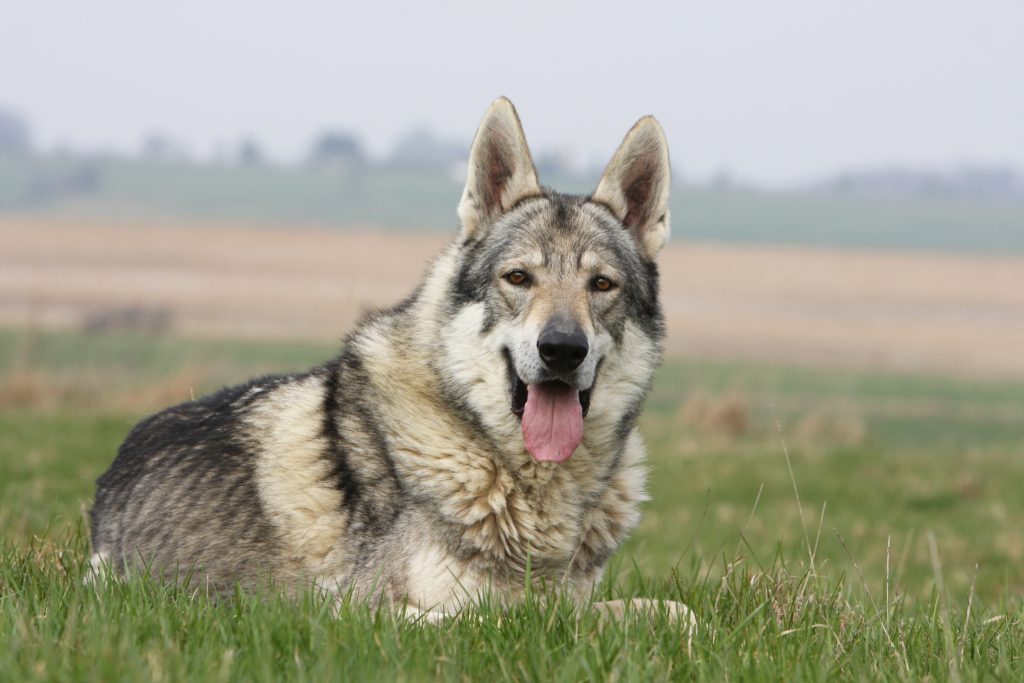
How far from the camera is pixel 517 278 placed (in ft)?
17.2

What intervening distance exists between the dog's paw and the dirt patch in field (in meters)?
25.8

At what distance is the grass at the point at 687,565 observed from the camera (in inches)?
150

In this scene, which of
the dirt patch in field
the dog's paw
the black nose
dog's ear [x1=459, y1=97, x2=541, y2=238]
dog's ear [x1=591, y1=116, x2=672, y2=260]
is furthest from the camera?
the dirt patch in field

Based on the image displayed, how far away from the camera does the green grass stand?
352ft

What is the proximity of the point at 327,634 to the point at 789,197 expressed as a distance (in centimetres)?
14010

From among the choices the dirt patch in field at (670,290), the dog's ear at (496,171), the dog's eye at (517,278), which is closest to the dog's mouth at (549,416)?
the dog's eye at (517,278)

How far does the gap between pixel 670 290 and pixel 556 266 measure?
54.0m

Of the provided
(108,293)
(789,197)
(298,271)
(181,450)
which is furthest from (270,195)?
(181,450)

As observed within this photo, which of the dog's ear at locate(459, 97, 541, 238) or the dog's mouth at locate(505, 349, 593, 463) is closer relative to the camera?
the dog's mouth at locate(505, 349, 593, 463)

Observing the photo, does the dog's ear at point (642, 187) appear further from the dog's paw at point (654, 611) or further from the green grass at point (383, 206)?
the green grass at point (383, 206)

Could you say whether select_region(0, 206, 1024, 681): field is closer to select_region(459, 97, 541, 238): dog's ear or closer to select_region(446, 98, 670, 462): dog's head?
select_region(446, 98, 670, 462): dog's head

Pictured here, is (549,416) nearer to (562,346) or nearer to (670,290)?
(562,346)

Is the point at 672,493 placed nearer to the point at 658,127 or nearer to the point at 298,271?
the point at 658,127

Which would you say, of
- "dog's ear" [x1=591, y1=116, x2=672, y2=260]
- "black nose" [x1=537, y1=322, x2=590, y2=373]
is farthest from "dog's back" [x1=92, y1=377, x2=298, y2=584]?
"dog's ear" [x1=591, y1=116, x2=672, y2=260]
